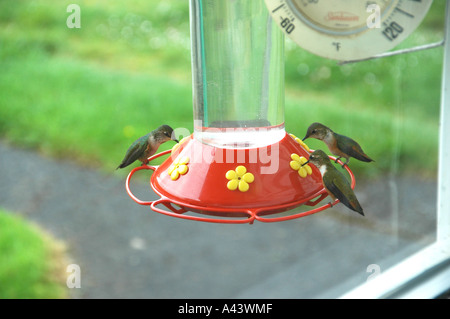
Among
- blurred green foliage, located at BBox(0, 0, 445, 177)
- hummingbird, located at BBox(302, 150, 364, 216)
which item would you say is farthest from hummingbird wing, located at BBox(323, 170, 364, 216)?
blurred green foliage, located at BBox(0, 0, 445, 177)

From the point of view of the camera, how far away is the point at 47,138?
7.73ft

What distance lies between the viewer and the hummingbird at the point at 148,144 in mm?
936

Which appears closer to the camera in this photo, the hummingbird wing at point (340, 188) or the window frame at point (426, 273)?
the hummingbird wing at point (340, 188)

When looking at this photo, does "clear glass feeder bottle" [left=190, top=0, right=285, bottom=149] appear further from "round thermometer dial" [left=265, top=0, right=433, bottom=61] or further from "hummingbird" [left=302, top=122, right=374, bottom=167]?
"round thermometer dial" [left=265, top=0, right=433, bottom=61]

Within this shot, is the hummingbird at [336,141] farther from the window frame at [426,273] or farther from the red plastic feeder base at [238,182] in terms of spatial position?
the window frame at [426,273]

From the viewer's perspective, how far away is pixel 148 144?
0.93 metres

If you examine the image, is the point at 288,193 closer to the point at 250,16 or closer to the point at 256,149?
the point at 256,149

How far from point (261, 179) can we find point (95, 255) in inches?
68.6

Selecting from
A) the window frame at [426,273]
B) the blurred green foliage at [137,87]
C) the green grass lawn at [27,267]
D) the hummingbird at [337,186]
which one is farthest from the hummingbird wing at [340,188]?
the green grass lawn at [27,267]

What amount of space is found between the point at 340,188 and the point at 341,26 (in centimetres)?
24

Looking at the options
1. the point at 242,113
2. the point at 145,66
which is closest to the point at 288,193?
the point at 242,113

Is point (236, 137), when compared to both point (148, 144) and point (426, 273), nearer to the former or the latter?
point (148, 144)

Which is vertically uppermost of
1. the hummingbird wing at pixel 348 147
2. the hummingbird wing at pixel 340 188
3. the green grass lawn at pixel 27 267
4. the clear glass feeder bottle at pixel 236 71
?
the clear glass feeder bottle at pixel 236 71

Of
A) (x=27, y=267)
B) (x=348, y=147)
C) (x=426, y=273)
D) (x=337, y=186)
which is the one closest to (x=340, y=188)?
(x=337, y=186)
